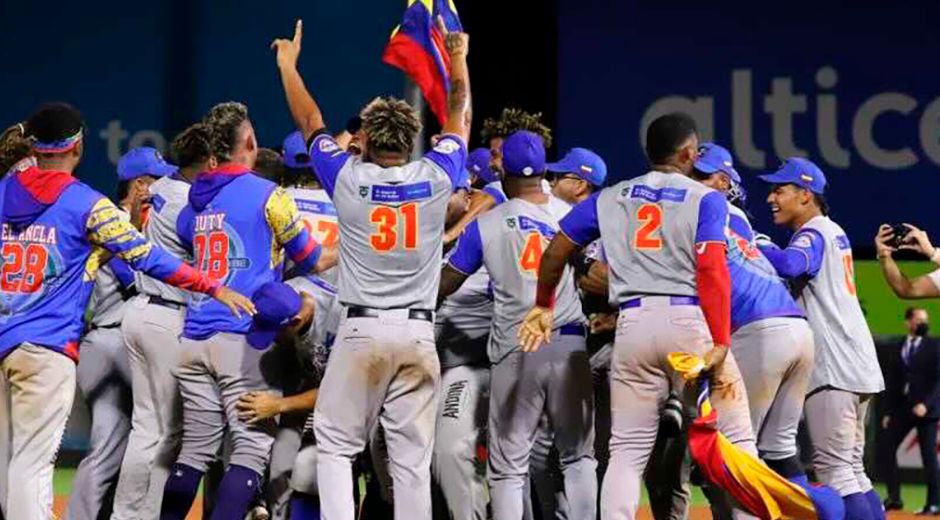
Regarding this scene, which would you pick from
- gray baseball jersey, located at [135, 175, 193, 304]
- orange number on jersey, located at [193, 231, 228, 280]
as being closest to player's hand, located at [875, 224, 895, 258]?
orange number on jersey, located at [193, 231, 228, 280]

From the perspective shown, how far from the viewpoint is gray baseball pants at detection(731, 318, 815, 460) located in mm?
8539

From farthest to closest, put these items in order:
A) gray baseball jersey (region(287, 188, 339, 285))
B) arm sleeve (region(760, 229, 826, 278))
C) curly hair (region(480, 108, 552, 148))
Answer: curly hair (region(480, 108, 552, 148)), arm sleeve (region(760, 229, 826, 278)), gray baseball jersey (region(287, 188, 339, 285))

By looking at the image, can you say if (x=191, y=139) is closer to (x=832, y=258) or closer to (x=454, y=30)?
(x=454, y=30)

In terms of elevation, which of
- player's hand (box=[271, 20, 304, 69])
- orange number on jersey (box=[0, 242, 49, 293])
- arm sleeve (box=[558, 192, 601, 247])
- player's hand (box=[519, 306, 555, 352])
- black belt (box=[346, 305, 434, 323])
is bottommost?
player's hand (box=[519, 306, 555, 352])

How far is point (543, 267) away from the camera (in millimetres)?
7906

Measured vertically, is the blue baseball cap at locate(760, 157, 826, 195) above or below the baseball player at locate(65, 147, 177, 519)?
above

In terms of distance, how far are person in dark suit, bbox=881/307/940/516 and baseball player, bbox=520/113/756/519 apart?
4.97 metres

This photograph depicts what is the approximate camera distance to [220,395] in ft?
26.7

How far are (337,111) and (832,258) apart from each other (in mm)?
5588

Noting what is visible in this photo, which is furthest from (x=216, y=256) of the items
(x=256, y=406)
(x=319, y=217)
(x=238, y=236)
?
(x=319, y=217)

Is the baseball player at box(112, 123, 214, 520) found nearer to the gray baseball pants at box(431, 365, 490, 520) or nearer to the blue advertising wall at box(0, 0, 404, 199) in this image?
the gray baseball pants at box(431, 365, 490, 520)

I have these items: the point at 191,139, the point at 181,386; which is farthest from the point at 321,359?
the point at 191,139

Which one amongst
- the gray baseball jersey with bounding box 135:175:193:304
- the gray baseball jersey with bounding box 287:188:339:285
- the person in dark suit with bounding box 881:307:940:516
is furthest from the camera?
the person in dark suit with bounding box 881:307:940:516

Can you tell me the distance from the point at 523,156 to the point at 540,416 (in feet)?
3.73
